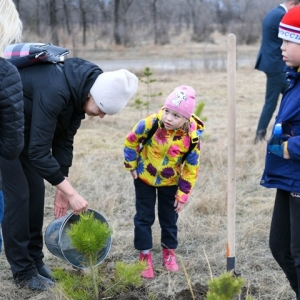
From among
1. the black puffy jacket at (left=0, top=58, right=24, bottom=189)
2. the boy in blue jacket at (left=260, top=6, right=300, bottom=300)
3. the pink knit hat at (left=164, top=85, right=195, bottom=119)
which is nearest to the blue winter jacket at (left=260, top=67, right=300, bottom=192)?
the boy in blue jacket at (left=260, top=6, right=300, bottom=300)

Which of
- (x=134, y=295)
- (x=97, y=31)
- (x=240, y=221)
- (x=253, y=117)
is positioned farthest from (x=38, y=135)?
(x=97, y=31)

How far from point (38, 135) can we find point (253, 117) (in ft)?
22.3

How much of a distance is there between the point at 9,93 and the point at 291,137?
120 centimetres

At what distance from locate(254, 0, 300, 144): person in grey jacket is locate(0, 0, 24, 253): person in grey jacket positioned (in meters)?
4.54

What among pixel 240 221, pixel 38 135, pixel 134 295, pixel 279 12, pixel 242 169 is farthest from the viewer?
pixel 279 12

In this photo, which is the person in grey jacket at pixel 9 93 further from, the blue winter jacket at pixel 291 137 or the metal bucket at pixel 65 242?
the blue winter jacket at pixel 291 137

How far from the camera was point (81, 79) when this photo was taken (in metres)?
2.73

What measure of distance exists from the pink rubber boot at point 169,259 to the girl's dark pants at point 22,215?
0.79m

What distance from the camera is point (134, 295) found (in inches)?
121

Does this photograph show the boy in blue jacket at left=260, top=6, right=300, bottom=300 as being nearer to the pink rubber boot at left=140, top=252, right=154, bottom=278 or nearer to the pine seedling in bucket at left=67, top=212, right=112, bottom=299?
the pine seedling in bucket at left=67, top=212, right=112, bottom=299

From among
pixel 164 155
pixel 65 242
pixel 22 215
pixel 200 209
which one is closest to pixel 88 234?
pixel 65 242

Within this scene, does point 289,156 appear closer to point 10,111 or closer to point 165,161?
point 165,161

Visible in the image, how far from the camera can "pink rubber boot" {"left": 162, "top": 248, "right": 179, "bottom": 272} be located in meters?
3.56

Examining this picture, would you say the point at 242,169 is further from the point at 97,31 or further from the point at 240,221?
the point at 97,31
